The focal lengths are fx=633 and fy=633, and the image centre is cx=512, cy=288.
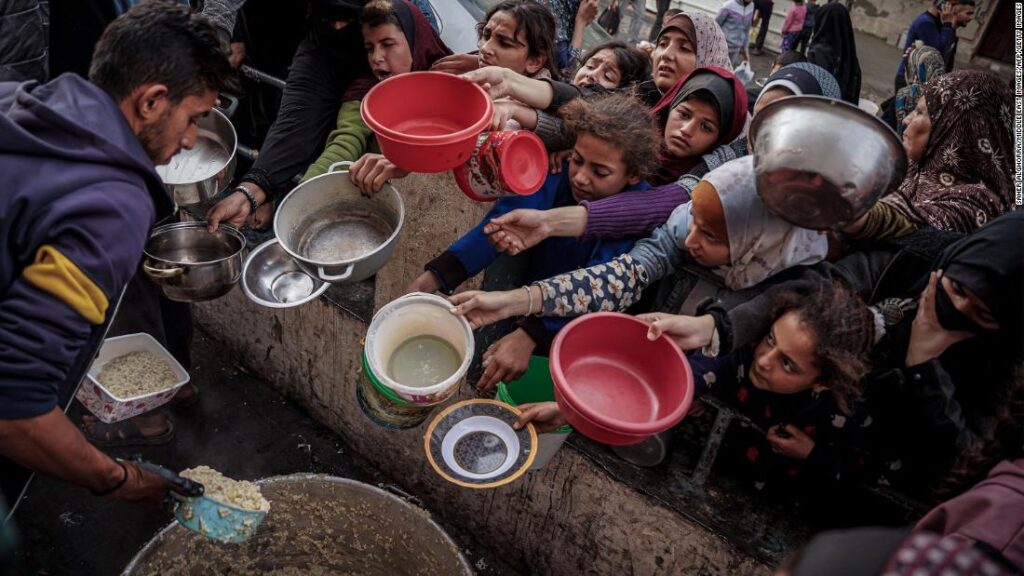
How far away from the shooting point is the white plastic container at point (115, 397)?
2832 millimetres

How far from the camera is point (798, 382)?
1967 millimetres

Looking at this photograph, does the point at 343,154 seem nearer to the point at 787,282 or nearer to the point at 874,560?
the point at 787,282

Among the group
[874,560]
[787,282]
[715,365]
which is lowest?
[715,365]

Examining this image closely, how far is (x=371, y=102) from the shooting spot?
2.20 meters

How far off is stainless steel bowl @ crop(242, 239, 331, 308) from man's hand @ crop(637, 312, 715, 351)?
160cm

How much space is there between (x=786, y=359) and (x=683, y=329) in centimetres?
33

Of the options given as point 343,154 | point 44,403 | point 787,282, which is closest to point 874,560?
point 787,282

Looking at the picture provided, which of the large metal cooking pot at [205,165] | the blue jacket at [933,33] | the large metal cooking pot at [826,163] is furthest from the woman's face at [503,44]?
the blue jacket at [933,33]

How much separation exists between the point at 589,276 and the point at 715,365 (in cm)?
55

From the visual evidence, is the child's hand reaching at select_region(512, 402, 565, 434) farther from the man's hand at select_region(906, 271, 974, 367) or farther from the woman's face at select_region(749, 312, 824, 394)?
the man's hand at select_region(906, 271, 974, 367)

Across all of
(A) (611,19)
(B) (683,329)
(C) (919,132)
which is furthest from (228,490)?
(A) (611,19)

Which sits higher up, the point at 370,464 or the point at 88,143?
the point at 88,143

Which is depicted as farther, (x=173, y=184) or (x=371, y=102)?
(x=173, y=184)

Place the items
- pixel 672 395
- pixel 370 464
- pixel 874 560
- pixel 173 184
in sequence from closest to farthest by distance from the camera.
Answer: pixel 874 560 < pixel 672 395 < pixel 173 184 < pixel 370 464
